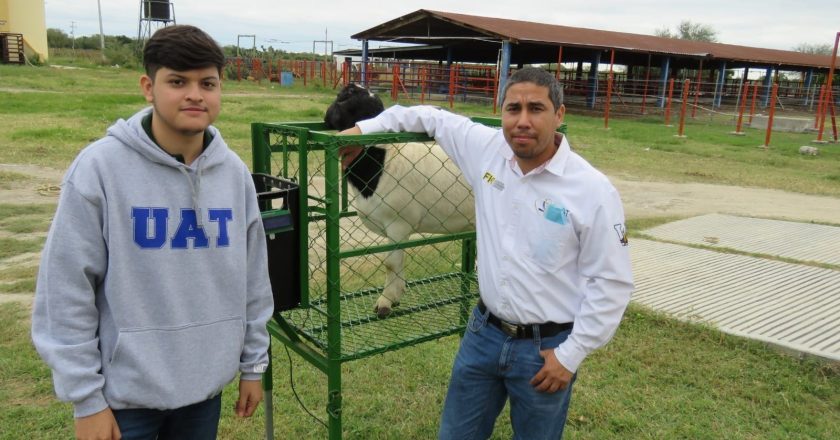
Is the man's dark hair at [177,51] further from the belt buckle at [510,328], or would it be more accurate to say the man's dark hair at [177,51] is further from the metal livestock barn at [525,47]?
the metal livestock barn at [525,47]

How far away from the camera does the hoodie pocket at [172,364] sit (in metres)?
1.58

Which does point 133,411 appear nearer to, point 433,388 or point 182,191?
point 182,191

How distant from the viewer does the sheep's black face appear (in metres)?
3.03

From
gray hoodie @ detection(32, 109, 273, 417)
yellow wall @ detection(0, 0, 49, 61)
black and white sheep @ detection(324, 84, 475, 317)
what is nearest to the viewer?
gray hoodie @ detection(32, 109, 273, 417)

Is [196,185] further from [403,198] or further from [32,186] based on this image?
[32,186]

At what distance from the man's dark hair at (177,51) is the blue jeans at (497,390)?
1203mm

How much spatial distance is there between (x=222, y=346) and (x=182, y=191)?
44 cm

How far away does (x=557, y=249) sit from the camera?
6.31 ft

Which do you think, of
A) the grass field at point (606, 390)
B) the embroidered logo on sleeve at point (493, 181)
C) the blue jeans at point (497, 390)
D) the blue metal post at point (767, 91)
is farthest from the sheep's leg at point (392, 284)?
the blue metal post at point (767, 91)

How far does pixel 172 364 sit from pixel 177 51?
2.60 ft

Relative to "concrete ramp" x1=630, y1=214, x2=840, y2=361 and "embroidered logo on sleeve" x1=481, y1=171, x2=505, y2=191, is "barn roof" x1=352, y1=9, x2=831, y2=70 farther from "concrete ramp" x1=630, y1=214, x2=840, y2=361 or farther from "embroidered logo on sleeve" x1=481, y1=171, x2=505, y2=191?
"embroidered logo on sleeve" x1=481, y1=171, x2=505, y2=191

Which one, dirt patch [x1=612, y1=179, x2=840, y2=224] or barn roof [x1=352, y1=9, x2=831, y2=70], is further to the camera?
barn roof [x1=352, y1=9, x2=831, y2=70]

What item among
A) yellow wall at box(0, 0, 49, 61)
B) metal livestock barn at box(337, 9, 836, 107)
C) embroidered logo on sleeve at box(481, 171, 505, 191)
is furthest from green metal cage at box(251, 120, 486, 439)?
yellow wall at box(0, 0, 49, 61)

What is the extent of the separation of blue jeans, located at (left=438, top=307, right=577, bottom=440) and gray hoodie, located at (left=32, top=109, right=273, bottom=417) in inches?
30.6
